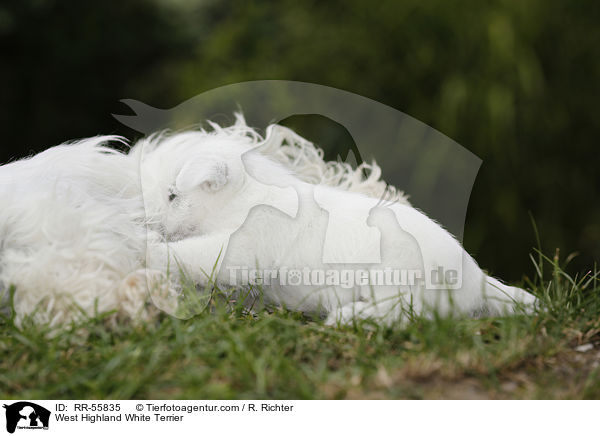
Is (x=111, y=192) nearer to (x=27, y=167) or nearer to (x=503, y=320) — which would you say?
(x=27, y=167)

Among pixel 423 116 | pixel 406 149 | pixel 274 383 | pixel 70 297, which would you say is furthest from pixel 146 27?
pixel 274 383

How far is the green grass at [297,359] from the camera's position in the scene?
1215mm

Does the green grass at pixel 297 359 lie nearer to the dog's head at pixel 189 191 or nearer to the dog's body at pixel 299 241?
the dog's body at pixel 299 241

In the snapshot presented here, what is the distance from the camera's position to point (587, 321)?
155 centimetres

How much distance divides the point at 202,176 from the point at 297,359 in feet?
1.90

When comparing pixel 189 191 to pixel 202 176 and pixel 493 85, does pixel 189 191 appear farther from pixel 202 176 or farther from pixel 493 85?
pixel 493 85
